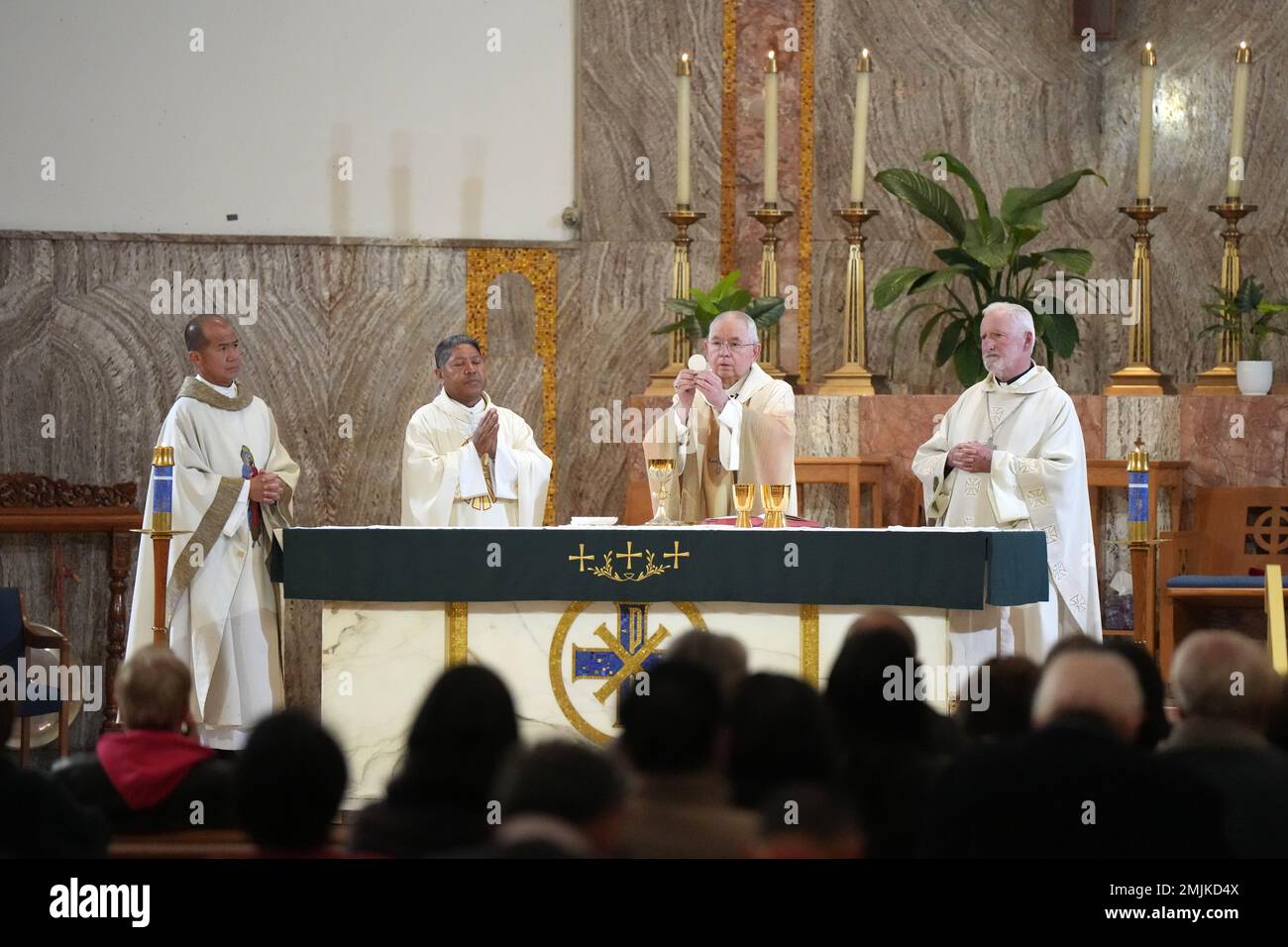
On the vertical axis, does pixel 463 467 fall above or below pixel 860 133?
below

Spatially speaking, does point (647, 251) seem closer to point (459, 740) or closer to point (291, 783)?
point (459, 740)

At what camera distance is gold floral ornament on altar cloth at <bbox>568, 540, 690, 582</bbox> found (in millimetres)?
6355

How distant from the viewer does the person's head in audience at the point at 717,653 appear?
152 inches

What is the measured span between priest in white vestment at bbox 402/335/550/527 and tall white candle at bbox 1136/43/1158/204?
11.4 feet

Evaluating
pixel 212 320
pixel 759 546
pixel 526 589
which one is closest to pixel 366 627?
pixel 526 589

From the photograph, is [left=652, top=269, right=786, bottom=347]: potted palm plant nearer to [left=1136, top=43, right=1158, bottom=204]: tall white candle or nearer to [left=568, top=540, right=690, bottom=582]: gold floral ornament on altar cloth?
[left=1136, top=43, right=1158, bottom=204]: tall white candle

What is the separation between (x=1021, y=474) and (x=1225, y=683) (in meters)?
3.94

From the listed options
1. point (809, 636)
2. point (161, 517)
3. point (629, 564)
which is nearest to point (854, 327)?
point (809, 636)

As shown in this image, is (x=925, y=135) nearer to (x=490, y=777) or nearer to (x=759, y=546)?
(x=759, y=546)

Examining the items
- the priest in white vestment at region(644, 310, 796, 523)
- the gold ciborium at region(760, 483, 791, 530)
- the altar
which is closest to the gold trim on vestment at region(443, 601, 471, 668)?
the altar

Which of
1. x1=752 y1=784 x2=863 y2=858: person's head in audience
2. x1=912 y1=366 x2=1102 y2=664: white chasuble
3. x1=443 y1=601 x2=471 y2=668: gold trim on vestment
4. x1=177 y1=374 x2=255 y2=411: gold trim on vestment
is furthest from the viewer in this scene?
x1=177 y1=374 x2=255 y2=411: gold trim on vestment

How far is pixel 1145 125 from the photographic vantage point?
29.1 feet

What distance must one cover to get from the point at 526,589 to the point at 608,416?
330 centimetres

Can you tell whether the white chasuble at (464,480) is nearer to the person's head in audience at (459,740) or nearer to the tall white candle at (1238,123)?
the tall white candle at (1238,123)
